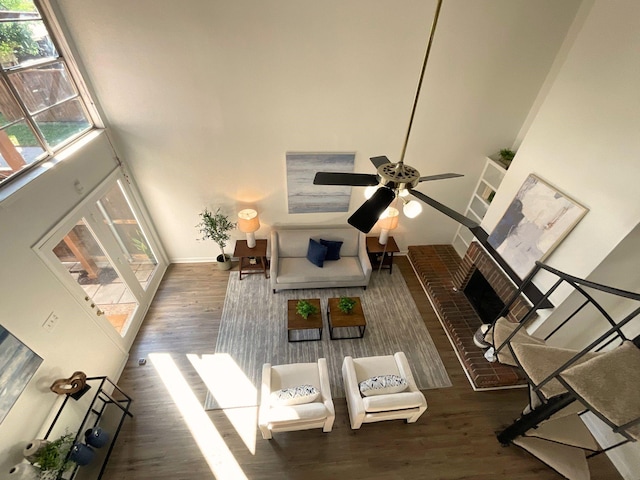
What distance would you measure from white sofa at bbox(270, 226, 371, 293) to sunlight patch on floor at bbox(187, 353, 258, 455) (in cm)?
132

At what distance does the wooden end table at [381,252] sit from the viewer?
4.84 metres

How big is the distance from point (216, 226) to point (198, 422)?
2599 mm

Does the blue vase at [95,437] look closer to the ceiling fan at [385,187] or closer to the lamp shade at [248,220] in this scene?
the lamp shade at [248,220]

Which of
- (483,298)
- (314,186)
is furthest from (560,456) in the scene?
(314,186)

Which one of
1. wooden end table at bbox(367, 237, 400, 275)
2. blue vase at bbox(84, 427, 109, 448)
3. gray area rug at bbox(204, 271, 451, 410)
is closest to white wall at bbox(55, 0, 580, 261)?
wooden end table at bbox(367, 237, 400, 275)

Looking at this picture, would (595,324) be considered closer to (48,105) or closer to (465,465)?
(465,465)

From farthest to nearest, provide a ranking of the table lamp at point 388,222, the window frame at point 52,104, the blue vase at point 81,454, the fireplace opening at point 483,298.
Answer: the table lamp at point 388,222 < the fireplace opening at point 483,298 < the blue vase at point 81,454 < the window frame at point 52,104

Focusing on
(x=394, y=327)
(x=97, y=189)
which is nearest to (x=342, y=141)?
(x=394, y=327)

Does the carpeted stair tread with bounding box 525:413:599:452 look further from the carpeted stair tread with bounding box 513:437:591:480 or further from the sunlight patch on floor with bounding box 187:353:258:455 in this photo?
the sunlight patch on floor with bounding box 187:353:258:455

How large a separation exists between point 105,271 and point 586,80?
18.4 feet

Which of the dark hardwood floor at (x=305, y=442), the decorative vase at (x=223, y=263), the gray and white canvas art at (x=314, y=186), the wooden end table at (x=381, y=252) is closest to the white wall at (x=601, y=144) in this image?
the dark hardwood floor at (x=305, y=442)

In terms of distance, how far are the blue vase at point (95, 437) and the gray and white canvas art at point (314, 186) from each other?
344 cm

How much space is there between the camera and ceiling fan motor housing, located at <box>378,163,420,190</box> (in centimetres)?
173

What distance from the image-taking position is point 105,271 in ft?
11.6
